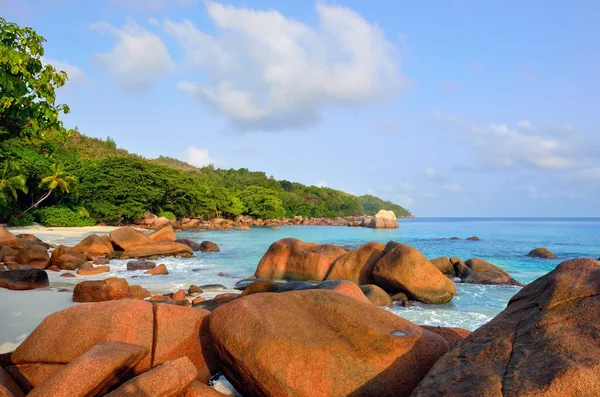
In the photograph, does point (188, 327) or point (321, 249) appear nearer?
point (188, 327)

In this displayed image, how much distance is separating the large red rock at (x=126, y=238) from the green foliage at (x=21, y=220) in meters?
18.0

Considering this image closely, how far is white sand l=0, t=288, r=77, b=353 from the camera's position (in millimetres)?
6852

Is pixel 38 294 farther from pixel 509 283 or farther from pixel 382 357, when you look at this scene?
pixel 509 283

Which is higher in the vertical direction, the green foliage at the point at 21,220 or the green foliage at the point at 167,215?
the green foliage at the point at 167,215

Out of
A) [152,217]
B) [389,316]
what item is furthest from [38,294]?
[152,217]

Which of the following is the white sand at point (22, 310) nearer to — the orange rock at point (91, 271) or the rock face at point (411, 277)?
the orange rock at point (91, 271)

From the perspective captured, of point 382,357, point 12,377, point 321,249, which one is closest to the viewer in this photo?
point 382,357

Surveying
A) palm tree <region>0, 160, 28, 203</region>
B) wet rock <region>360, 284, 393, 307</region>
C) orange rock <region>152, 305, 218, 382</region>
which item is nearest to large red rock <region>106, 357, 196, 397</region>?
orange rock <region>152, 305, 218, 382</region>

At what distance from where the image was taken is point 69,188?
41.0m

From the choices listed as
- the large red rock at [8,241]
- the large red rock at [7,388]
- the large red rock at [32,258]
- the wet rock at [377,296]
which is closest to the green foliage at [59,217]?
the large red rock at [8,241]

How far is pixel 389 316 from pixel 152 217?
46.8m

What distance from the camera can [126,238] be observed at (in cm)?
2156

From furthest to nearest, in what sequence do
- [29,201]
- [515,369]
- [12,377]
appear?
[29,201]
[12,377]
[515,369]

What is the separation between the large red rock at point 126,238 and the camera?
21.3 metres
